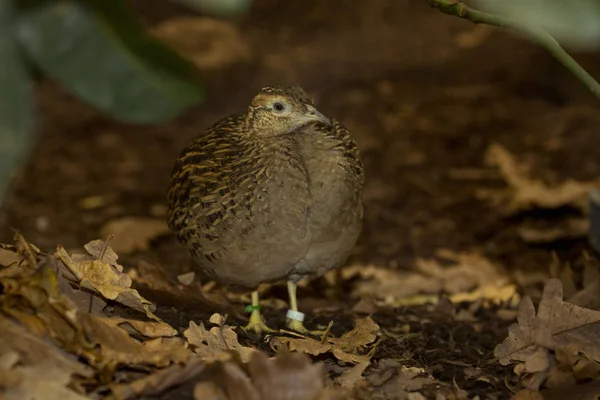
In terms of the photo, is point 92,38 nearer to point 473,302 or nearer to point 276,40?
point 473,302

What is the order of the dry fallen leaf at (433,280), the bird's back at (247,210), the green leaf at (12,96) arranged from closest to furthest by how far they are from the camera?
the bird's back at (247,210), the green leaf at (12,96), the dry fallen leaf at (433,280)

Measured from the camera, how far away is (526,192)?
728 cm

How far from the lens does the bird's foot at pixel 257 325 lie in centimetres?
472

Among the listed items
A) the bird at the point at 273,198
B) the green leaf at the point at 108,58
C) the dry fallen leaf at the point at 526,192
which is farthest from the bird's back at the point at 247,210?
the dry fallen leaf at the point at 526,192

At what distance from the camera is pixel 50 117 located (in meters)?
9.55

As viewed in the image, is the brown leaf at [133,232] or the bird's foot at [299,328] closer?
the bird's foot at [299,328]

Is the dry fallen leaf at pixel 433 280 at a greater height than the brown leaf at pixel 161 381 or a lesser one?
lesser

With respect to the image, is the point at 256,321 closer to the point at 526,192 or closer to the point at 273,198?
the point at 273,198

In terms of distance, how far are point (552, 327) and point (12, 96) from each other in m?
3.27

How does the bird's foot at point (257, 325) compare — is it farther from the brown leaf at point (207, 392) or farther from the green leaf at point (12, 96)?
the green leaf at point (12, 96)

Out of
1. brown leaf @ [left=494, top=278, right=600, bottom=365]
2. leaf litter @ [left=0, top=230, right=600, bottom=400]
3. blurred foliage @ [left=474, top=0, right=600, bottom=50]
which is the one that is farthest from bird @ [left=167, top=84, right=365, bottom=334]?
blurred foliage @ [left=474, top=0, right=600, bottom=50]

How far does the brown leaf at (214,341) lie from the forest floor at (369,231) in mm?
11

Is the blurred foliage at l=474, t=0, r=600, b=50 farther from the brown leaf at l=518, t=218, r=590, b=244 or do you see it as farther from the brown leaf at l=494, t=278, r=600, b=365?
the brown leaf at l=518, t=218, r=590, b=244

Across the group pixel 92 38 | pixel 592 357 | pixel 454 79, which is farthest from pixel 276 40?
pixel 592 357
